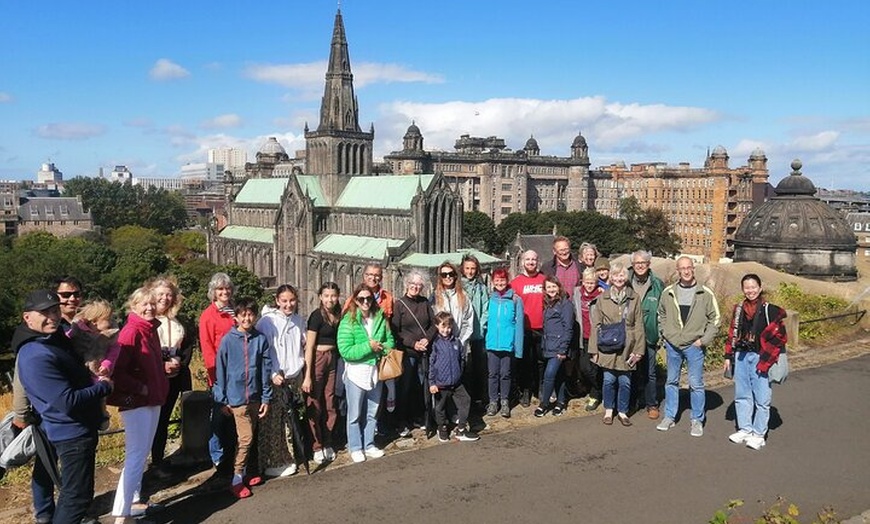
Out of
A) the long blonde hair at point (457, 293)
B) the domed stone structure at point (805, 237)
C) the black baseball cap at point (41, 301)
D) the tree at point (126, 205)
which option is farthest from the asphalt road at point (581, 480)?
the tree at point (126, 205)

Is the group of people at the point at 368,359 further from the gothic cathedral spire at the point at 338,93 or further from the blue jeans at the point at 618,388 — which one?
the gothic cathedral spire at the point at 338,93

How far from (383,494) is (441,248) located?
46.3 metres

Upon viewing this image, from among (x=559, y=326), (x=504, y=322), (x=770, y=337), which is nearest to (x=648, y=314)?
(x=559, y=326)

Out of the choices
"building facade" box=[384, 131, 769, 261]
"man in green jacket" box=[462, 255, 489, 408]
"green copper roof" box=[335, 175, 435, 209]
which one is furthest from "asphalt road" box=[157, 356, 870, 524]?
"building facade" box=[384, 131, 769, 261]

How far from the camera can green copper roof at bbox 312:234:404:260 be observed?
5328 cm

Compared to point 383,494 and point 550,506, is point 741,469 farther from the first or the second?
point 383,494

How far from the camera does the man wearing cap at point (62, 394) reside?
211 inches

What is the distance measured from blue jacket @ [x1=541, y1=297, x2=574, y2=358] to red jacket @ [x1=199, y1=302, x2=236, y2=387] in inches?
167

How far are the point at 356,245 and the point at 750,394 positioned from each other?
4934cm

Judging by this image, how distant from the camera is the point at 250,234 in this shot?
7331cm

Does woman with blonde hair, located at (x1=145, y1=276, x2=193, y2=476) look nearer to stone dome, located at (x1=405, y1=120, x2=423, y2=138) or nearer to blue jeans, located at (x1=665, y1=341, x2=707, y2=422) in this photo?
blue jeans, located at (x1=665, y1=341, x2=707, y2=422)

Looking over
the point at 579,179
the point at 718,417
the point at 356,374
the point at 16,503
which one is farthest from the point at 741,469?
the point at 579,179

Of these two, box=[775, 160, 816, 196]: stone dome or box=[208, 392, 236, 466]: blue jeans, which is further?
box=[775, 160, 816, 196]: stone dome

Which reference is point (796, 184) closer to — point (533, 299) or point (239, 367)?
point (533, 299)
